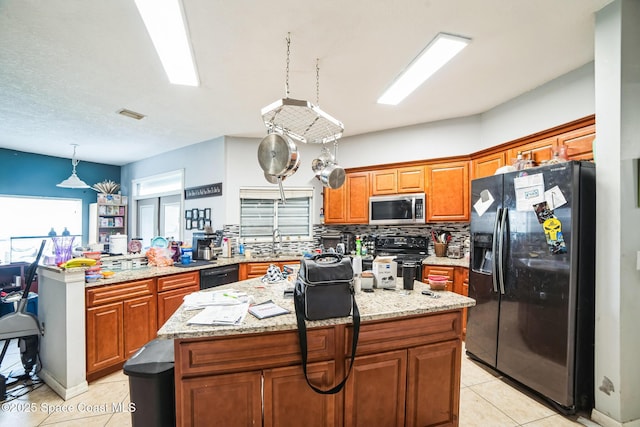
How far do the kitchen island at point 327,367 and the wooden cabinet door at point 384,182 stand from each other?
2.38 meters

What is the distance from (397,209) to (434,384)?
2.51 metres

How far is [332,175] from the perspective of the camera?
258cm

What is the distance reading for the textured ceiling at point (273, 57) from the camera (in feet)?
6.01

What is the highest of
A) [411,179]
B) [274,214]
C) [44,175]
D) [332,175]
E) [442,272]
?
[44,175]

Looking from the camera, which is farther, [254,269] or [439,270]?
[254,269]

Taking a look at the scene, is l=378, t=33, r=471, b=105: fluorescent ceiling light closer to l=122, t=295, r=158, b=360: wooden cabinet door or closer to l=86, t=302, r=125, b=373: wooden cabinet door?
l=122, t=295, r=158, b=360: wooden cabinet door

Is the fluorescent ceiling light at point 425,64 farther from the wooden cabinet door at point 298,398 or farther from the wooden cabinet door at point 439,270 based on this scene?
the wooden cabinet door at point 298,398

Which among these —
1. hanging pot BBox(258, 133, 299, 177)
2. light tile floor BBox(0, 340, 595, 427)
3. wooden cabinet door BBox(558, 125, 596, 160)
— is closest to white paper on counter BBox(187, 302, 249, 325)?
hanging pot BBox(258, 133, 299, 177)

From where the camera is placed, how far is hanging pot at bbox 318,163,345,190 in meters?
2.57

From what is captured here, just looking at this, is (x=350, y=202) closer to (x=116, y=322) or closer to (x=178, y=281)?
(x=178, y=281)

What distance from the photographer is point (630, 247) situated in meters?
1.84

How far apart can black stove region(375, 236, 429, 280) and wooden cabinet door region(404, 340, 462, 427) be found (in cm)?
217

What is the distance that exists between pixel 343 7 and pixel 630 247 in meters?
2.41

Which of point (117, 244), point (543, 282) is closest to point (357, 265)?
point (543, 282)
